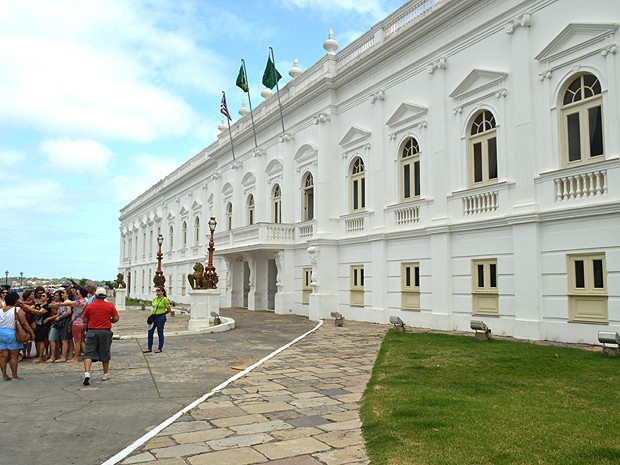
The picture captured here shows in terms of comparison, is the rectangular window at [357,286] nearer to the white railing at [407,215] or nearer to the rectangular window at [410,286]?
the rectangular window at [410,286]

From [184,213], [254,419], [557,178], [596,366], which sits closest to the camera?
[254,419]

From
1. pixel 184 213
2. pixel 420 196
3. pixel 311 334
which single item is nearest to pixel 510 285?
pixel 420 196

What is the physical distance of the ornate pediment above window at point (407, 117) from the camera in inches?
712

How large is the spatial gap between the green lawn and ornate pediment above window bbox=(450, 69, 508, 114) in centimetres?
753

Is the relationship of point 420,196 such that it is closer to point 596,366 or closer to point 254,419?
point 596,366

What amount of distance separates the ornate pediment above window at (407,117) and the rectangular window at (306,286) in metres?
7.61

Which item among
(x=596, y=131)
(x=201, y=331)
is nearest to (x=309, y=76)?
(x=201, y=331)

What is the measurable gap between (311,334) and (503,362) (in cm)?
699

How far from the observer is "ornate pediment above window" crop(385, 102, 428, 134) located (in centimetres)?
1808

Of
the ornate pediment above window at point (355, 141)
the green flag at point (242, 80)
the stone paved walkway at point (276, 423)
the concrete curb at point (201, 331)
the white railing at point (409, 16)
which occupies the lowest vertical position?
the stone paved walkway at point (276, 423)

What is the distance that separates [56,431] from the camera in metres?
6.26

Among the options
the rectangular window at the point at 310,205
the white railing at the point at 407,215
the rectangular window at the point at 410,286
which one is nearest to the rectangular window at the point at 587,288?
the rectangular window at the point at 410,286

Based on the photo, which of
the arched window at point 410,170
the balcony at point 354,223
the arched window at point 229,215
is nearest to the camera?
the arched window at point 410,170

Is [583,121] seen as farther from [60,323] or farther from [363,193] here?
[60,323]
